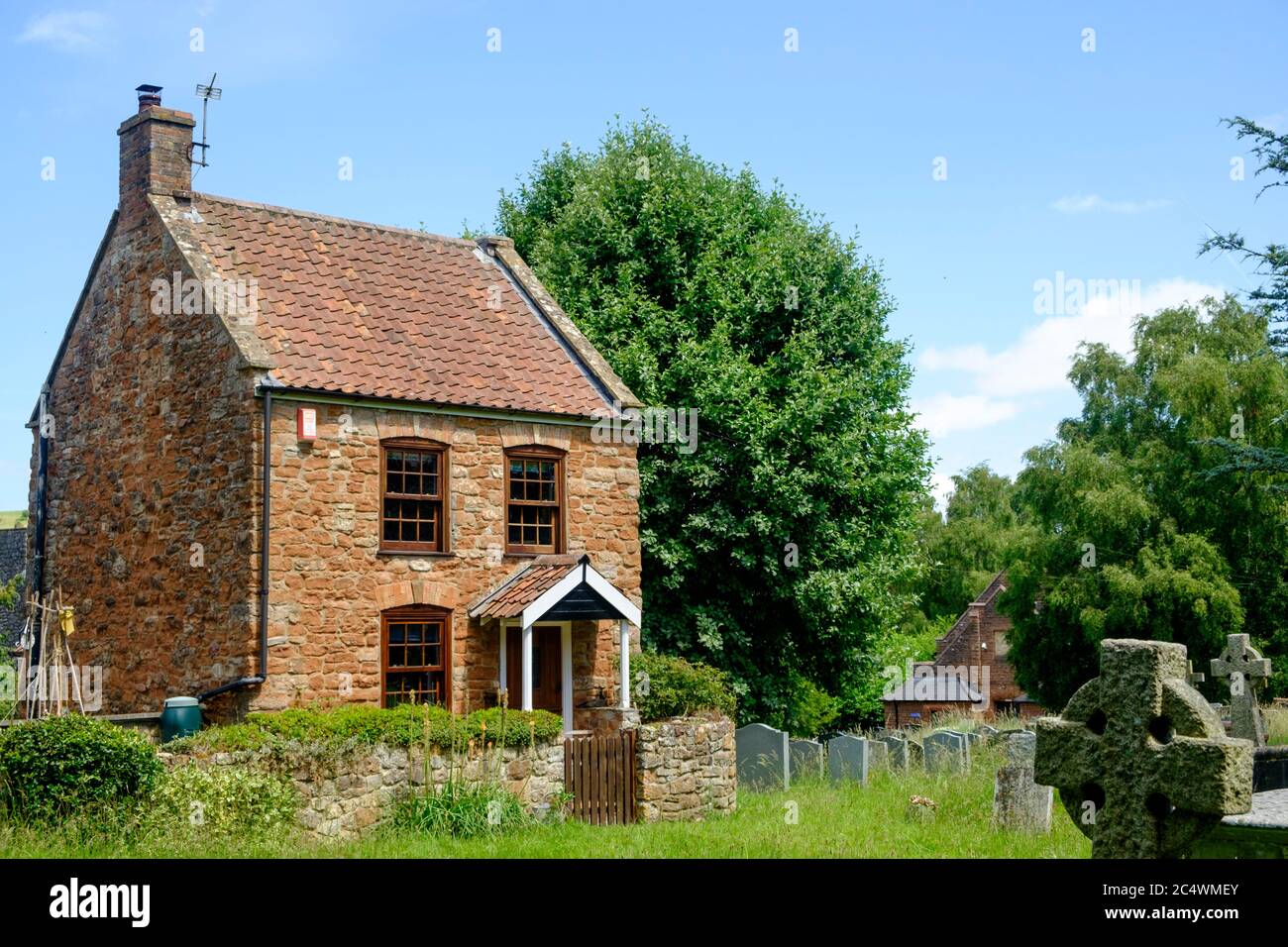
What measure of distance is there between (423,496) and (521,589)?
7.74 ft

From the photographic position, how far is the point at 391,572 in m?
22.1

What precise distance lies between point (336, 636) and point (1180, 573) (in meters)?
29.1

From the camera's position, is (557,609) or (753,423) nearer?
(557,609)

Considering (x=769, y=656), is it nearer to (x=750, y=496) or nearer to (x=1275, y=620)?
(x=750, y=496)

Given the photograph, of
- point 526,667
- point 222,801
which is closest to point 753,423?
point 526,667

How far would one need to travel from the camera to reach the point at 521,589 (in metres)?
22.7

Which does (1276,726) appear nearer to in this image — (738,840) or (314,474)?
(738,840)

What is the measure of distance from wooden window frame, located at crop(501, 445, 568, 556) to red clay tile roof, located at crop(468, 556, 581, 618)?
1.16ft

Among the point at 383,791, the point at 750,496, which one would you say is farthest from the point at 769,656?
the point at 383,791

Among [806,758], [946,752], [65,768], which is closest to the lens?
[65,768]

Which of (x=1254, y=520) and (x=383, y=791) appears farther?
(x=1254, y=520)

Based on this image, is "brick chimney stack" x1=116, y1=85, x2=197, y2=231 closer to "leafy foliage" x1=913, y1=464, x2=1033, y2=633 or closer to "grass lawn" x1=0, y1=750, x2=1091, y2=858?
"grass lawn" x1=0, y1=750, x2=1091, y2=858

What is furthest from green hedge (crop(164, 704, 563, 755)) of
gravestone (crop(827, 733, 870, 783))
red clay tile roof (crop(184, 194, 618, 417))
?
gravestone (crop(827, 733, 870, 783))
